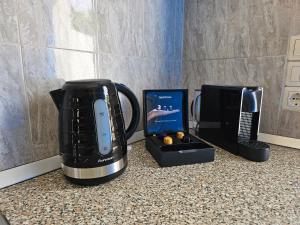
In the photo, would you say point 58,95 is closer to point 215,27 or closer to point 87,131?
point 87,131

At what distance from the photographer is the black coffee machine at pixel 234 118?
2.18ft

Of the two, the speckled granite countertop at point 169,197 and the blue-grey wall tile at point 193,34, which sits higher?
the blue-grey wall tile at point 193,34

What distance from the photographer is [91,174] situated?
0.48m

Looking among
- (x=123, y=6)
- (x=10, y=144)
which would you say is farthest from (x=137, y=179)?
(x=123, y=6)

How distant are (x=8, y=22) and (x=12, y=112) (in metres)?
0.22

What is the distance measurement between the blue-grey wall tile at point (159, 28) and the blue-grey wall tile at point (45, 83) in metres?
0.32

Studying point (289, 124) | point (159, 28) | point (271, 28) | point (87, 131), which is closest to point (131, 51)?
point (159, 28)

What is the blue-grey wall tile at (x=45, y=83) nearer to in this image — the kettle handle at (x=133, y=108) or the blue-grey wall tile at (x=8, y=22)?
the blue-grey wall tile at (x=8, y=22)

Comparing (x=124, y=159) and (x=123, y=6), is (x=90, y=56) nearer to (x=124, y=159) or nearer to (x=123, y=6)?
(x=123, y=6)

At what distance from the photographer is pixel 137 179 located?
532 mm

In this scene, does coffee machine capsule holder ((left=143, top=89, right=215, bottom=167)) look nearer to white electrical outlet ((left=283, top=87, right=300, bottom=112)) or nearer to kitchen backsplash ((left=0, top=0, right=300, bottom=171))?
kitchen backsplash ((left=0, top=0, right=300, bottom=171))

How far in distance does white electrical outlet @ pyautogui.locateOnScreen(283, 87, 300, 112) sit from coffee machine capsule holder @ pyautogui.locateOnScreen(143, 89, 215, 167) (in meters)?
0.38

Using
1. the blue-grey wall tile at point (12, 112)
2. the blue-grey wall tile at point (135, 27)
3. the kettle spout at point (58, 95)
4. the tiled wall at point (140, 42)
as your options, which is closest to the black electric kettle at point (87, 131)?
the kettle spout at point (58, 95)

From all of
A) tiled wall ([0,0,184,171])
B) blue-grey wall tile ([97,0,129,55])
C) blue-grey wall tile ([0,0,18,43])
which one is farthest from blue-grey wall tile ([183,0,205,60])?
blue-grey wall tile ([0,0,18,43])
